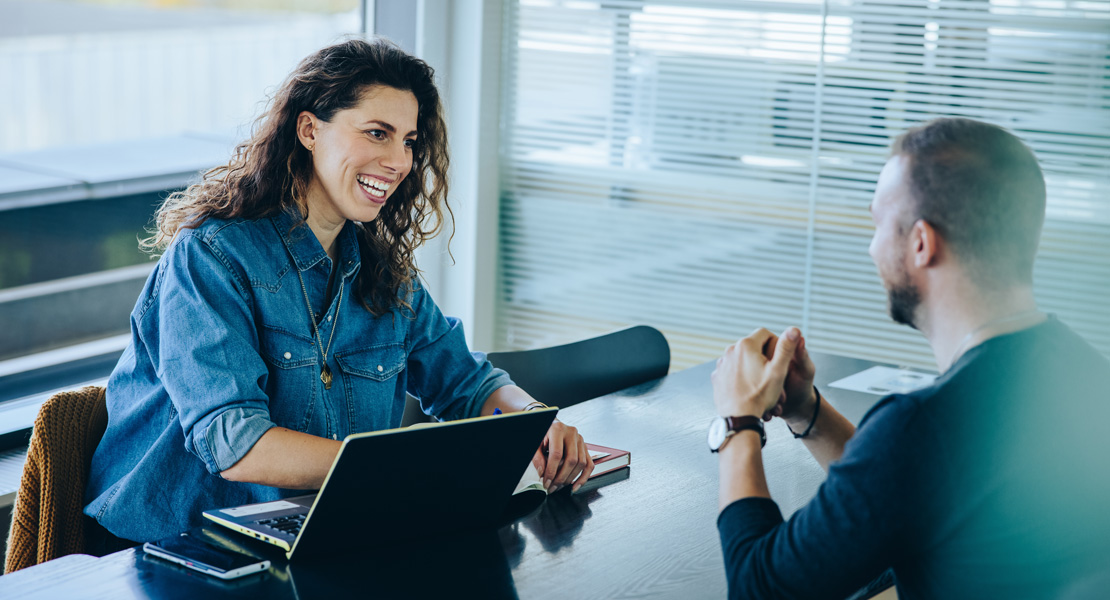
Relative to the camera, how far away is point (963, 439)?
1063 mm

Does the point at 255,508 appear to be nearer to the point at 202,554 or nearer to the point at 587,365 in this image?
the point at 202,554

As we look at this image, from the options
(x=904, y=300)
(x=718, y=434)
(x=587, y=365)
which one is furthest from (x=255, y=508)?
(x=587, y=365)

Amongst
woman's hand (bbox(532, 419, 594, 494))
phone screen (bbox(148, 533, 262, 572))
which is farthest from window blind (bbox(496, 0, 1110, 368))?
phone screen (bbox(148, 533, 262, 572))

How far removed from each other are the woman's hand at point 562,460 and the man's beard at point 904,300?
2.04 feet

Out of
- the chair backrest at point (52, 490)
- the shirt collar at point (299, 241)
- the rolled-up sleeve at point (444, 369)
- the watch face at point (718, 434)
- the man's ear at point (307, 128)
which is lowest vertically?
the chair backrest at point (52, 490)

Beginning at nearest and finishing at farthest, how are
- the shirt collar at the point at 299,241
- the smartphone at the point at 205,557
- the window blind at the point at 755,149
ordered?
the smartphone at the point at 205,557, the shirt collar at the point at 299,241, the window blind at the point at 755,149

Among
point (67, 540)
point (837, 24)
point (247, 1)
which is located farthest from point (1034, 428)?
point (247, 1)

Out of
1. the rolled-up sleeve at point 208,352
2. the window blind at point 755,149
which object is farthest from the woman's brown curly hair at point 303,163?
the window blind at point 755,149

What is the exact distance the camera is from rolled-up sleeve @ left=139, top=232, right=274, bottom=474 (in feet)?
5.12

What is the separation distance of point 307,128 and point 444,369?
536 mm

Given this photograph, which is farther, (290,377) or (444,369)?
(444,369)

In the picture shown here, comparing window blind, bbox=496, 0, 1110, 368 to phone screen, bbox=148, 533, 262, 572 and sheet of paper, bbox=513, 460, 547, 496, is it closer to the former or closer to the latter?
sheet of paper, bbox=513, 460, 547, 496

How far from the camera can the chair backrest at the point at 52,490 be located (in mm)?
1656

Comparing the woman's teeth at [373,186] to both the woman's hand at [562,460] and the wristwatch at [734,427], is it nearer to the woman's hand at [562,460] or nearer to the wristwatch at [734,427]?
the woman's hand at [562,460]
